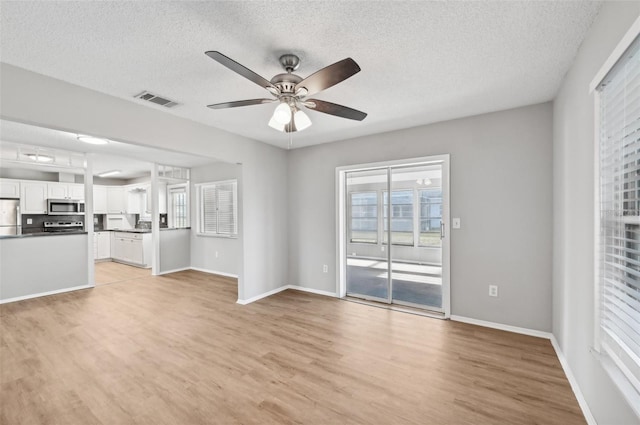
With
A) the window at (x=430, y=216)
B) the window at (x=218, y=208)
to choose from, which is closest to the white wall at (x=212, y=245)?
the window at (x=218, y=208)

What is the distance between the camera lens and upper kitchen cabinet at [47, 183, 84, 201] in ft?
20.9

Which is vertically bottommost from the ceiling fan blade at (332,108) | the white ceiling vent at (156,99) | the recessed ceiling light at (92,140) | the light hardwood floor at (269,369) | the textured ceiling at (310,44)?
the light hardwood floor at (269,369)

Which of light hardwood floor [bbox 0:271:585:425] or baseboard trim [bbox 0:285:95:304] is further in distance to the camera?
baseboard trim [bbox 0:285:95:304]

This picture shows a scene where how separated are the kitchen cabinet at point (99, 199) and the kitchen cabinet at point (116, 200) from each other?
0.30ft

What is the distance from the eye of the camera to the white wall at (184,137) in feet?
7.24

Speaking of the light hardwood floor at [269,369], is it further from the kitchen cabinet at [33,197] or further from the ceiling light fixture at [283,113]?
the kitchen cabinet at [33,197]

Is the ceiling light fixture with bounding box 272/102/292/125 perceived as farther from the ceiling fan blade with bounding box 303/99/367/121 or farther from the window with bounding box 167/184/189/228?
the window with bounding box 167/184/189/228

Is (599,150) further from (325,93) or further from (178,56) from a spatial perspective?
(178,56)

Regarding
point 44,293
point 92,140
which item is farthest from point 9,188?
point 92,140

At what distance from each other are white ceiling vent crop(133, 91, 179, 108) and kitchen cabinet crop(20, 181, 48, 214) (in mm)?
5746

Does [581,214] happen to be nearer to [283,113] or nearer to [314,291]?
[283,113]

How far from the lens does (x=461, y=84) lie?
2.52 m

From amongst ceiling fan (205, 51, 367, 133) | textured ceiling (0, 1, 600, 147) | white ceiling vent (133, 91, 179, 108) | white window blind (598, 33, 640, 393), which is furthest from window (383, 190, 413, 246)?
white ceiling vent (133, 91, 179, 108)

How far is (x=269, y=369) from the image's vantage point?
7.89 ft
